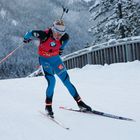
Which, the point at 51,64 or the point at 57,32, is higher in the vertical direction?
the point at 57,32

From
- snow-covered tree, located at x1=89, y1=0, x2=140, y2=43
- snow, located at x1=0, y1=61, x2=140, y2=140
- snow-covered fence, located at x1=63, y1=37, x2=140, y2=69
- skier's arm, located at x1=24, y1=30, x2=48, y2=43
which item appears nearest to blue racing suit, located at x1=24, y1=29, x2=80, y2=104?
skier's arm, located at x1=24, y1=30, x2=48, y2=43

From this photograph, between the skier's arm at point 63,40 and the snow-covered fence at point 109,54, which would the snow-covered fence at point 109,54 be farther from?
the skier's arm at point 63,40

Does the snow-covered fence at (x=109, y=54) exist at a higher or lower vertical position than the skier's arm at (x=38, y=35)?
lower

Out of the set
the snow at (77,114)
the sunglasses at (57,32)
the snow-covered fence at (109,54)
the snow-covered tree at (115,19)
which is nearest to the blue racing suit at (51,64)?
the sunglasses at (57,32)

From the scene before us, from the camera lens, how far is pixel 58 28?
24.8 ft

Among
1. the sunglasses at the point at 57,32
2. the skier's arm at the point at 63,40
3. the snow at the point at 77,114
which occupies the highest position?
the sunglasses at the point at 57,32

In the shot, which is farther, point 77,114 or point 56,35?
point 77,114

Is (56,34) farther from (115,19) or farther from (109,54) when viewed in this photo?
(115,19)

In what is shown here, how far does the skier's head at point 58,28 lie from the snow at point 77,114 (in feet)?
5.39

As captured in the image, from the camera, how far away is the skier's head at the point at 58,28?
24.8 ft

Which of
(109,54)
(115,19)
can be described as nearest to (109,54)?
(109,54)

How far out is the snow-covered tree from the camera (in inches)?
1154

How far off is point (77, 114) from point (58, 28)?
5.87 ft

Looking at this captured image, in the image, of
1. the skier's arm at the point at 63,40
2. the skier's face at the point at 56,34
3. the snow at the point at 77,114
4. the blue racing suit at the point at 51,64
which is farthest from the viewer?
the skier's arm at the point at 63,40
